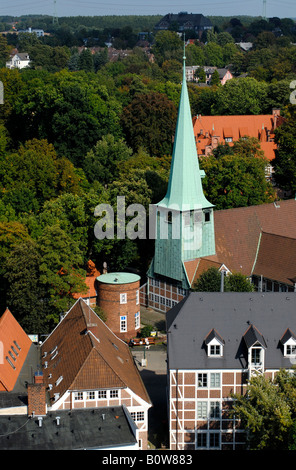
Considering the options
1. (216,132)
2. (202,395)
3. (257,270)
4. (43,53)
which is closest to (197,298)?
(202,395)

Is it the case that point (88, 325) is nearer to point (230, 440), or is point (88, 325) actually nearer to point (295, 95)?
point (230, 440)

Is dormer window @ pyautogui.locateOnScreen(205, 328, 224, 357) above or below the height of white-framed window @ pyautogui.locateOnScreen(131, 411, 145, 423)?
above

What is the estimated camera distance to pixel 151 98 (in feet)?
287

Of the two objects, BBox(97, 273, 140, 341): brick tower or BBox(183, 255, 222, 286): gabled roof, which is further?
BBox(183, 255, 222, 286): gabled roof

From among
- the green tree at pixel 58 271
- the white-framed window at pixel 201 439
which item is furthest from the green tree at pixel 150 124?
the white-framed window at pixel 201 439

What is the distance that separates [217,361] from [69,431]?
26.1ft

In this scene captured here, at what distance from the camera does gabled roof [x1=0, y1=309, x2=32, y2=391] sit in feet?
119

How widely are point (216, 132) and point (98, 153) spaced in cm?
2155

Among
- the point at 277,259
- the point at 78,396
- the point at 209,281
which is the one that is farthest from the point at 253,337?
the point at 277,259

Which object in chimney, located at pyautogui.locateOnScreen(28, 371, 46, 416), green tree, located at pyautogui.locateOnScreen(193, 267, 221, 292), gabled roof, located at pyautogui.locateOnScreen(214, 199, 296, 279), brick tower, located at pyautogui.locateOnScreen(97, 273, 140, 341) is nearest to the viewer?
chimney, located at pyautogui.locateOnScreen(28, 371, 46, 416)

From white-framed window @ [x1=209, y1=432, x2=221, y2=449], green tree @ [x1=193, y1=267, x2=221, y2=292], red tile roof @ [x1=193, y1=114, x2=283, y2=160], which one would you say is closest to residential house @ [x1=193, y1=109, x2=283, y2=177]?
red tile roof @ [x1=193, y1=114, x2=283, y2=160]

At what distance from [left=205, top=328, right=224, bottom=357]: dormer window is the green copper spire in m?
16.4

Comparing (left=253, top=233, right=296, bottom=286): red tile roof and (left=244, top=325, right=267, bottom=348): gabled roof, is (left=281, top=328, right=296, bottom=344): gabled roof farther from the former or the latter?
(left=253, top=233, right=296, bottom=286): red tile roof

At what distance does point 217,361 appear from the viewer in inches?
1425
